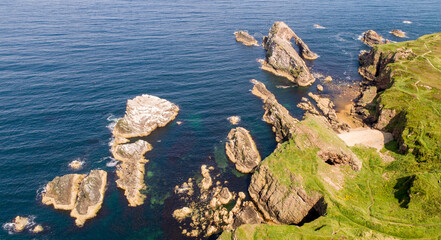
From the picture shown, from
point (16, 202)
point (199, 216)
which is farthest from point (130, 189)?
point (16, 202)

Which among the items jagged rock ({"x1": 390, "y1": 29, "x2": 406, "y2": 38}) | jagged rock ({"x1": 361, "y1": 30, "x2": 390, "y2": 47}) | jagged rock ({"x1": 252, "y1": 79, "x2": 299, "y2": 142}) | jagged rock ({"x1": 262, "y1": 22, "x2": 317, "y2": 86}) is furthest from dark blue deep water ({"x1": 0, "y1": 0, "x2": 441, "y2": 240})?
jagged rock ({"x1": 361, "y1": 30, "x2": 390, "y2": 47})

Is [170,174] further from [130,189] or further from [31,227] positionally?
[31,227]

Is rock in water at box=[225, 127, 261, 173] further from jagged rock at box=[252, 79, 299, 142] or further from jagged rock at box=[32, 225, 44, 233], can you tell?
jagged rock at box=[32, 225, 44, 233]

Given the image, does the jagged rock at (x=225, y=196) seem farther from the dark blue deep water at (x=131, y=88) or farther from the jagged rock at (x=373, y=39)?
the jagged rock at (x=373, y=39)

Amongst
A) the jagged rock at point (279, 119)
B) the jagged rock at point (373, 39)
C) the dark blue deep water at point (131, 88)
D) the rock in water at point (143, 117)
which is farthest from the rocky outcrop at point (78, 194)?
the jagged rock at point (373, 39)

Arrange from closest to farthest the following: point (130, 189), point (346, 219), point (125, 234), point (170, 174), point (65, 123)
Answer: point (346, 219)
point (125, 234)
point (130, 189)
point (170, 174)
point (65, 123)

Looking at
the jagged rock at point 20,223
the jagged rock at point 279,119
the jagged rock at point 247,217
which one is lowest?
the jagged rock at point 247,217
